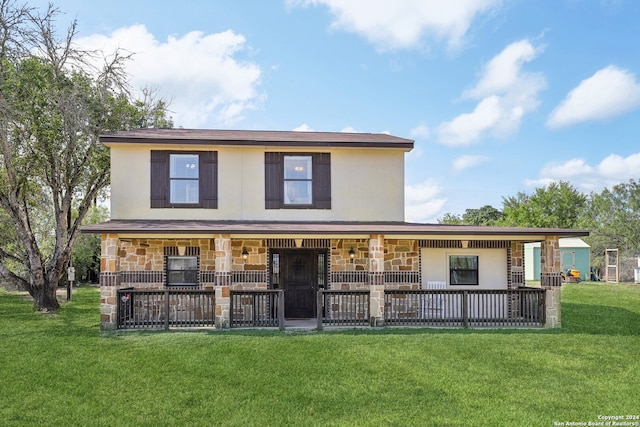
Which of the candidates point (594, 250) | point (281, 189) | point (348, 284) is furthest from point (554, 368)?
point (594, 250)

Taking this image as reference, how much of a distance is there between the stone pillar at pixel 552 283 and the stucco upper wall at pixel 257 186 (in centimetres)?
413

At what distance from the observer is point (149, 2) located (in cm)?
1317

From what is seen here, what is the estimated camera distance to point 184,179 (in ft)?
43.0

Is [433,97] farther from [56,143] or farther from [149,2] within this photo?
[56,143]

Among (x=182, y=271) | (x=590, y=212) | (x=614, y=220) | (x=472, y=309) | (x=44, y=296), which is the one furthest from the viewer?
(x=590, y=212)

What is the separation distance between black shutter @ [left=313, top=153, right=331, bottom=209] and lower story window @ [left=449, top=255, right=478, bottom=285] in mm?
4094

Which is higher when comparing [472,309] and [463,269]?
[463,269]

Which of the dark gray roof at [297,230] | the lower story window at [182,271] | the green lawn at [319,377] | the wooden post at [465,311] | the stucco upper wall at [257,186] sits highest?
the stucco upper wall at [257,186]

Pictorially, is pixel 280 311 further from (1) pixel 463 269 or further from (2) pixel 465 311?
(1) pixel 463 269

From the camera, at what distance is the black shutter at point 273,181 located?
13.2 metres

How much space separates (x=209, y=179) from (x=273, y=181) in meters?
1.87

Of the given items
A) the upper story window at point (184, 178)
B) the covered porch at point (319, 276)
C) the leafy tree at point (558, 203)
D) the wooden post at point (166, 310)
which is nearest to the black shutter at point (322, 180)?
the covered porch at point (319, 276)

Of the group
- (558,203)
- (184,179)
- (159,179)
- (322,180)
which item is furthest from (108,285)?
(558,203)

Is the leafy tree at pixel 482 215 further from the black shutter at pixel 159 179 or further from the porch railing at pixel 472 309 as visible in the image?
the black shutter at pixel 159 179
